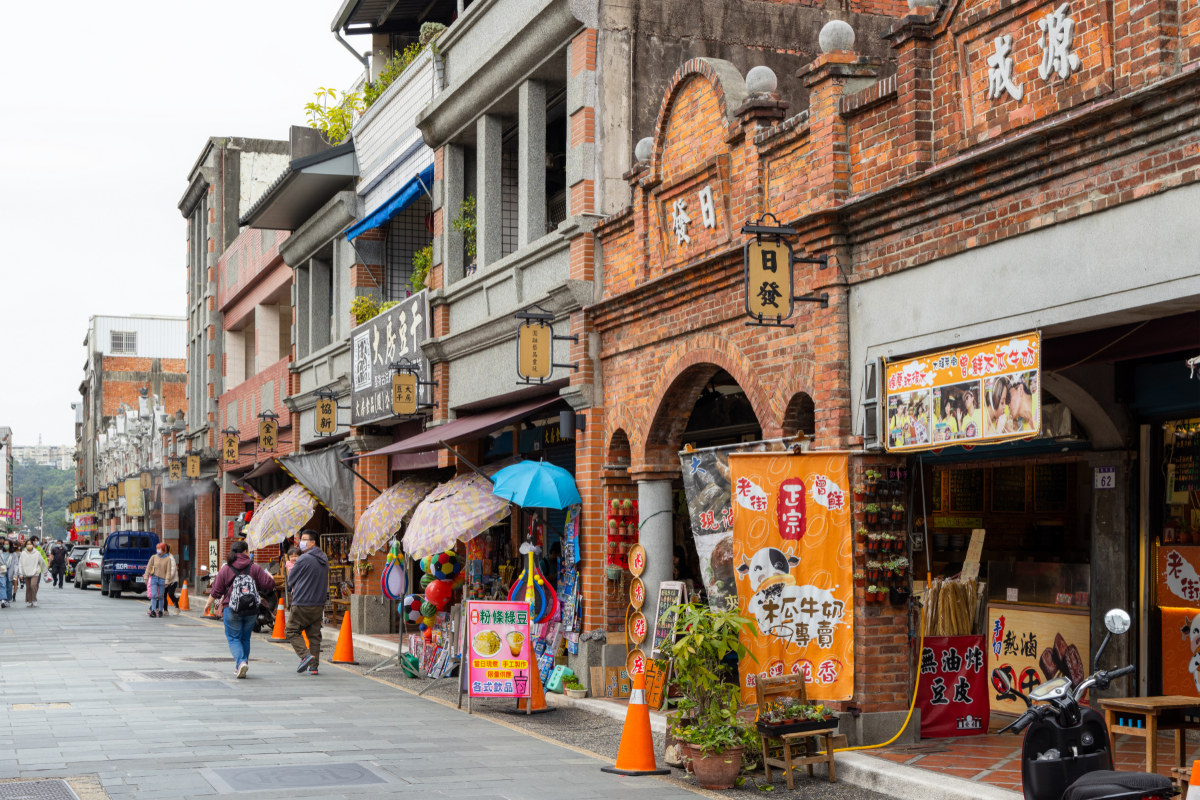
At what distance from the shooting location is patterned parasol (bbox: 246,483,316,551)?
2425 cm

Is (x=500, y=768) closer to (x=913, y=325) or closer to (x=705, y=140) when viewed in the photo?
(x=913, y=325)

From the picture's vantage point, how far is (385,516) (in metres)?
19.5

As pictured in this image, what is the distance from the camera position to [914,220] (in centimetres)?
1061

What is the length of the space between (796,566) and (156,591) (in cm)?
2357

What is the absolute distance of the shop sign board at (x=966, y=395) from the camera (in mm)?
9328

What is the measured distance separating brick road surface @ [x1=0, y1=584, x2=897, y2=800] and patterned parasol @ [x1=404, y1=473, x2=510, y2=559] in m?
1.82

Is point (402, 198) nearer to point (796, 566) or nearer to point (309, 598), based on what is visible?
point (309, 598)

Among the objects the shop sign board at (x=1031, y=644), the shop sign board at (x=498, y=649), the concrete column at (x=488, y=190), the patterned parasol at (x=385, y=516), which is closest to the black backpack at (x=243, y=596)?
the patterned parasol at (x=385, y=516)

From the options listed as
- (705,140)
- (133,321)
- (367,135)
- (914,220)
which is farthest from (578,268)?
(133,321)

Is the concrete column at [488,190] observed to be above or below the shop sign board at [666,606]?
above

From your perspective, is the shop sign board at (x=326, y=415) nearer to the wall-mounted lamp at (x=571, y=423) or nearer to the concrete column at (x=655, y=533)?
the wall-mounted lamp at (x=571, y=423)

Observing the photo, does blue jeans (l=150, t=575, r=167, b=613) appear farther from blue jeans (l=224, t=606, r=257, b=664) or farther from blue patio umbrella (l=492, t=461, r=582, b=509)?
blue patio umbrella (l=492, t=461, r=582, b=509)

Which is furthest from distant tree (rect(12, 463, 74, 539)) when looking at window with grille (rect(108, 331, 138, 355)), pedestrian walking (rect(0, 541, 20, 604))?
pedestrian walking (rect(0, 541, 20, 604))

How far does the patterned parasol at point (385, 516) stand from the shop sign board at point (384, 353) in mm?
1833
